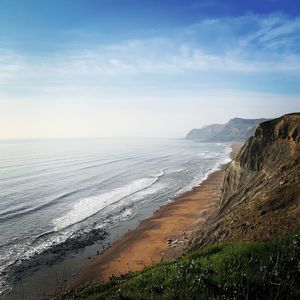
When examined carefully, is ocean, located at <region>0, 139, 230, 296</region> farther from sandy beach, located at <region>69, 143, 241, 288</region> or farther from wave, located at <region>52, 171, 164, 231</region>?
sandy beach, located at <region>69, 143, 241, 288</region>

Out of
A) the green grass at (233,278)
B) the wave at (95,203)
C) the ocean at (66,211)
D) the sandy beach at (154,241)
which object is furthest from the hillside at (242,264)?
the wave at (95,203)

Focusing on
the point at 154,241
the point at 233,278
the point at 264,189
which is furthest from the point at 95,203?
the point at 233,278

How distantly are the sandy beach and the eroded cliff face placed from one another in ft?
12.3

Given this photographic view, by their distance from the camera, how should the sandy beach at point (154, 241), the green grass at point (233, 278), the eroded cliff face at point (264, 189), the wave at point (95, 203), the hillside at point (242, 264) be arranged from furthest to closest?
the wave at point (95, 203) < the sandy beach at point (154, 241) < the eroded cliff face at point (264, 189) < the hillside at point (242, 264) < the green grass at point (233, 278)

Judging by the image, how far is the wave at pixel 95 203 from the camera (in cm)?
3781

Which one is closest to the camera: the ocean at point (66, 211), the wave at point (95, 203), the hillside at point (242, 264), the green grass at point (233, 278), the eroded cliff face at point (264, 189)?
the green grass at point (233, 278)

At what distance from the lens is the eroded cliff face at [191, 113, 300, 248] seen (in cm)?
1515

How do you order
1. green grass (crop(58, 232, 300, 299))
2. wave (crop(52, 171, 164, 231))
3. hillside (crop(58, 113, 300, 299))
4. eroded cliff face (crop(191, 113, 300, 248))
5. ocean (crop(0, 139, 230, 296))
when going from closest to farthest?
green grass (crop(58, 232, 300, 299)) < hillside (crop(58, 113, 300, 299)) < eroded cliff face (crop(191, 113, 300, 248)) < ocean (crop(0, 139, 230, 296)) < wave (crop(52, 171, 164, 231))

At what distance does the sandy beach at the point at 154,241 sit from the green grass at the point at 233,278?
26.2ft

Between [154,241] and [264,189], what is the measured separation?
11702 mm

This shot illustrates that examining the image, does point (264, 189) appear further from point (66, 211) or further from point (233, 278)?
point (66, 211)

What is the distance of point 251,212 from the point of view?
1792 centimetres

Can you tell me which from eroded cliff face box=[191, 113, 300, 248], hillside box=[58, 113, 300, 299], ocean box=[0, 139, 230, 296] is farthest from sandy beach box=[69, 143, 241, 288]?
hillside box=[58, 113, 300, 299]

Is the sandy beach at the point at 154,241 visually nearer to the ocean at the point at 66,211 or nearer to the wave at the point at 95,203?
the ocean at the point at 66,211
